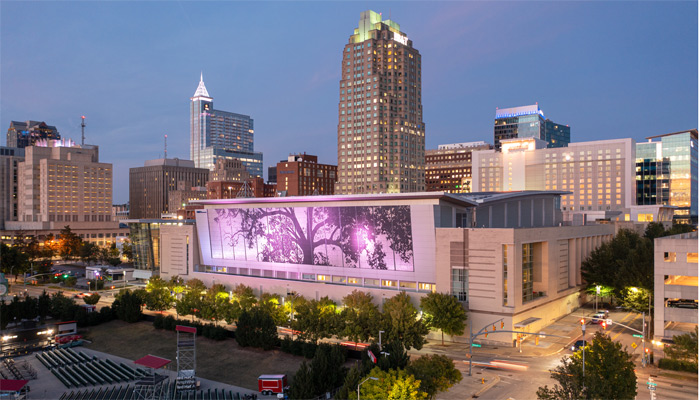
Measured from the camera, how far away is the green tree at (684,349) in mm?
52562

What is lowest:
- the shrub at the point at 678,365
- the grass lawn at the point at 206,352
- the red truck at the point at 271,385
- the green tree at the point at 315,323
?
the grass lawn at the point at 206,352

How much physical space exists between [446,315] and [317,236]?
97.0 feet

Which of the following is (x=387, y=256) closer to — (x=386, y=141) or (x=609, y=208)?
(x=386, y=141)

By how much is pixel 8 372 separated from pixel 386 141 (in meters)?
136

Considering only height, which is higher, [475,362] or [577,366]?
[577,366]

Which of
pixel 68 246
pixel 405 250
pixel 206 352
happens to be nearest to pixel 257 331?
pixel 206 352

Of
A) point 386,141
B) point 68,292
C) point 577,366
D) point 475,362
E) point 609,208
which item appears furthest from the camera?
point 609,208

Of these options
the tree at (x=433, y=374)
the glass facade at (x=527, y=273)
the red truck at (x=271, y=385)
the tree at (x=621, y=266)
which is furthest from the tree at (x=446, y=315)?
the tree at (x=621, y=266)

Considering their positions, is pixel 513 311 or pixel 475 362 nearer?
pixel 475 362

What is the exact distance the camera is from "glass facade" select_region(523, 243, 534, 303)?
242 ft

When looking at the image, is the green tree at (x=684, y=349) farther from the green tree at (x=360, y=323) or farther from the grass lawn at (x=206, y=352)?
the grass lawn at (x=206, y=352)

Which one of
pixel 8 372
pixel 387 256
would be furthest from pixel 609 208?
pixel 8 372

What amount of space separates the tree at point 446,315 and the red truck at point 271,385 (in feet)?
79.2

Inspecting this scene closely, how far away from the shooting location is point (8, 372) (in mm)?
60906
